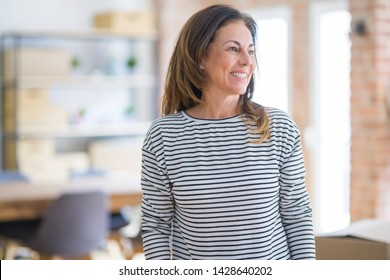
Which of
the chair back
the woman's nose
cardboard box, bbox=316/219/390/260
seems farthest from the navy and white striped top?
the chair back

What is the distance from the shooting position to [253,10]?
19.8 feet

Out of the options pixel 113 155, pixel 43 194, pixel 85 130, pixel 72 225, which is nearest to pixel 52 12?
pixel 85 130

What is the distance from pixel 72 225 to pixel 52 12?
2.91 metres

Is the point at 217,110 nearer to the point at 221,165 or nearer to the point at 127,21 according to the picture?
the point at 221,165

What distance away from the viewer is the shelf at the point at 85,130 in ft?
21.4

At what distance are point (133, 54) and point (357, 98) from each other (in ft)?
9.02

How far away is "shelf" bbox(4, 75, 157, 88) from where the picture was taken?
21.4ft

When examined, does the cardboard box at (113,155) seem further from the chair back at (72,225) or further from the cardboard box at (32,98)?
the chair back at (72,225)

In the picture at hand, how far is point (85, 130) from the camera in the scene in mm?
6734

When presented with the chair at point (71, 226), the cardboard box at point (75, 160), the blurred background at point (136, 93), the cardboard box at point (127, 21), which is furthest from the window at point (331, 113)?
the cardboard box at point (75, 160)

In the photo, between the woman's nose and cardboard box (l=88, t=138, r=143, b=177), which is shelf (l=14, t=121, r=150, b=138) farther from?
the woman's nose

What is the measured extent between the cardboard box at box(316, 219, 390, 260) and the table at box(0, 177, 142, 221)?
8.93 feet
